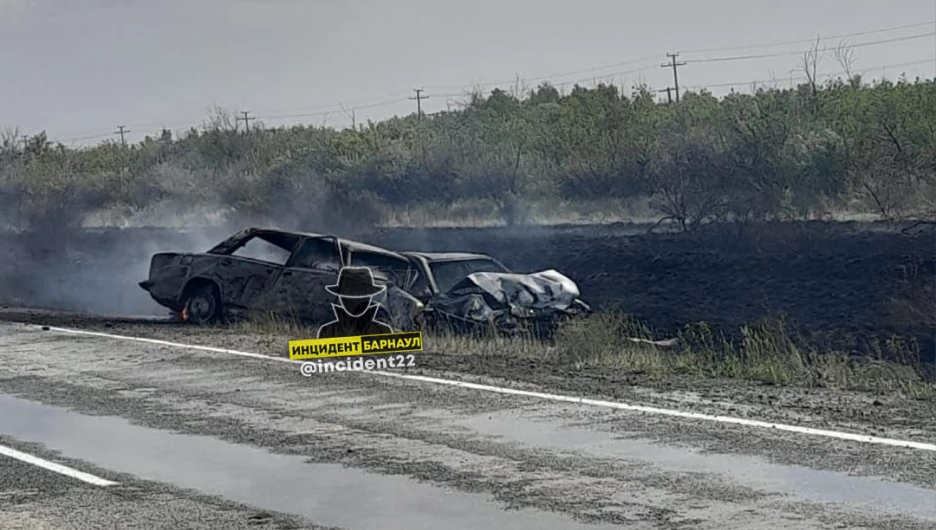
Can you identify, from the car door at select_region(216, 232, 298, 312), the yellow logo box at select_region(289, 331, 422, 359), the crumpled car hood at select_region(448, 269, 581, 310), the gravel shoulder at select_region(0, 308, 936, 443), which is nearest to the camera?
the gravel shoulder at select_region(0, 308, 936, 443)

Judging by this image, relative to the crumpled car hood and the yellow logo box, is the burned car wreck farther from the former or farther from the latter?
the yellow logo box

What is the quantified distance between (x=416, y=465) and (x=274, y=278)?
11505 millimetres

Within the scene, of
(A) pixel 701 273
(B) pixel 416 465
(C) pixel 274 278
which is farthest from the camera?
(A) pixel 701 273

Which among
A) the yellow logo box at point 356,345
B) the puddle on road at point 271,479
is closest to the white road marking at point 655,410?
the yellow logo box at point 356,345

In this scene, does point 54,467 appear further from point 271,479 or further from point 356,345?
point 356,345

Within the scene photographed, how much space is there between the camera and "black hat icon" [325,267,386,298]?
788 inches

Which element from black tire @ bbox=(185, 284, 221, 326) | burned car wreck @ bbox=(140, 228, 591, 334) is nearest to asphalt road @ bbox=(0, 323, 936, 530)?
burned car wreck @ bbox=(140, 228, 591, 334)

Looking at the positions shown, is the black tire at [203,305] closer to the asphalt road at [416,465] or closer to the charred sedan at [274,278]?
the charred sedan at [274,278]

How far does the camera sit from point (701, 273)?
31.4 meters

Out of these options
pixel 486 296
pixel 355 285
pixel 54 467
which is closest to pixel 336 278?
pixel 355 285

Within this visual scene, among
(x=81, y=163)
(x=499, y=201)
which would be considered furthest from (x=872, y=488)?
(x=81, y=163)

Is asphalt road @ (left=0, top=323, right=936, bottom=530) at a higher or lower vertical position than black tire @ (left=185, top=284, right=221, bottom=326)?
lower

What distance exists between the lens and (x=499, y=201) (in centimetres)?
4362

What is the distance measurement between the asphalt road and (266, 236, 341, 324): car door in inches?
242
